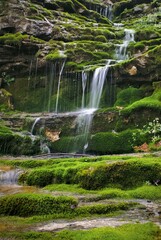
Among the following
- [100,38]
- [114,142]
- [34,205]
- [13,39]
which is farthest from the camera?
[100,38]

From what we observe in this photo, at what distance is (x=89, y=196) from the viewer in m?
9.88

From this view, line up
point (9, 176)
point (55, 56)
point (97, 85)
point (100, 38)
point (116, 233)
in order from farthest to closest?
1. point (100, 38)
2. point (55, 56)
3. point (97, 85)
4. point (9, 176)
5. point (116, 233)

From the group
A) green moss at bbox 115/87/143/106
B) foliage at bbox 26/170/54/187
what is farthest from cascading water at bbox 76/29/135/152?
foliage at bbox 26/170/54/187

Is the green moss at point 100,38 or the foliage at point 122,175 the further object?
the green moss at point 100,38

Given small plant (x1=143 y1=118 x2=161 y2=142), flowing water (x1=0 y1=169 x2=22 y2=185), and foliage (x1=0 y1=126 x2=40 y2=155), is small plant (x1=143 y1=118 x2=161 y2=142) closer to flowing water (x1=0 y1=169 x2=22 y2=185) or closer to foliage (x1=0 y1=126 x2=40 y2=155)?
foliage (x1=0 y1=126 x2=40 y2=155)

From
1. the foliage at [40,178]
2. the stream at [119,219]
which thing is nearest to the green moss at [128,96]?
the foliage at [40,178]

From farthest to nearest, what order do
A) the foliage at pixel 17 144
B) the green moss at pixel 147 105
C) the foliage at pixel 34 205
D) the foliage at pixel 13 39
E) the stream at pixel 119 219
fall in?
the foliage at pixel 13 39, the green moss at pixel 147 105, the foliage at pixel 17 144, the foliage at pixel 34 205, the stream at pixel 119 219

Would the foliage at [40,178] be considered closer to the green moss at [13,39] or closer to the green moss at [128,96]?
the green moss at [128,96]

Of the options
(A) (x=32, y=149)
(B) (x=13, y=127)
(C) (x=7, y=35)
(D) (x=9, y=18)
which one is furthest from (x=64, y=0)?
(A) (x=32, y=149)

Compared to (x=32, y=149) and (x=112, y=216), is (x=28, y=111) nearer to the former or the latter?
(x=32, y=149)

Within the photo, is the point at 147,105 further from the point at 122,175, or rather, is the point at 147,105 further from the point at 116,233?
the point at 116,233

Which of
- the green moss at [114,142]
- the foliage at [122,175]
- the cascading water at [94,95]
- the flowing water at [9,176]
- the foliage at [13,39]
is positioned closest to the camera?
the foliage at [122,175]

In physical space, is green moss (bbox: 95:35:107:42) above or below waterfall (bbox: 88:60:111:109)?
above

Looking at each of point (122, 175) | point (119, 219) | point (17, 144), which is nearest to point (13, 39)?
point (17, 144)
